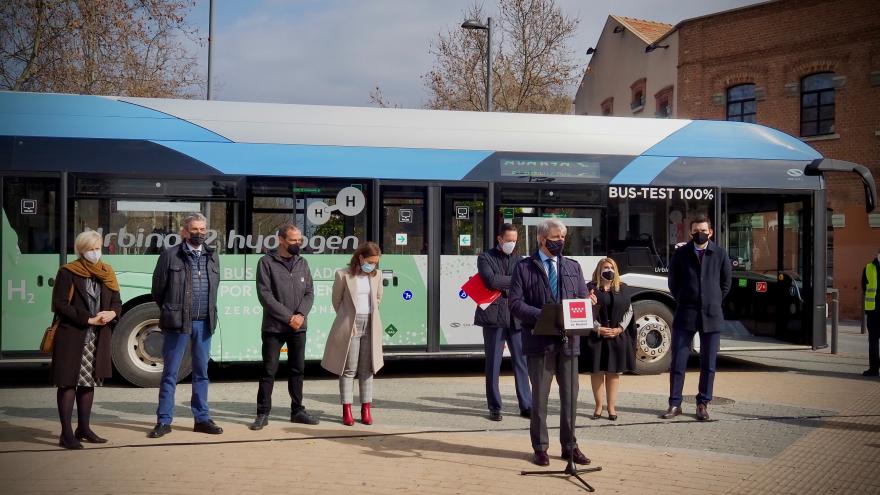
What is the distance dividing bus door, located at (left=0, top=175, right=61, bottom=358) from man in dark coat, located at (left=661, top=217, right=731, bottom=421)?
22.1 ft

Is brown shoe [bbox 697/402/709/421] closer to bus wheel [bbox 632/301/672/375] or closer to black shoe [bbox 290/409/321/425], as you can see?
bus wheel [bbox 632/301/672/375]

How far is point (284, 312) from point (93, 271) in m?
1.65

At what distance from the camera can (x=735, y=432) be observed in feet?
25.7

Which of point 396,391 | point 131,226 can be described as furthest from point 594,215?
point 131,226

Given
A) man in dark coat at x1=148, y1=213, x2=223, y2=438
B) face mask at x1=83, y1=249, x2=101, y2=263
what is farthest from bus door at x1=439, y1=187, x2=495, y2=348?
face mask at x1=83, y1=249, x2=101, y2=263

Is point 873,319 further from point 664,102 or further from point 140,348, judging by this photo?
point 664,102

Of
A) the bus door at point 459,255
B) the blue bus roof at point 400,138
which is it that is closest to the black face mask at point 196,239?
the blue bus roof at point 400,138

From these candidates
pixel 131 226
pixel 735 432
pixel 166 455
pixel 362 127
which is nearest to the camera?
pixel 166 455

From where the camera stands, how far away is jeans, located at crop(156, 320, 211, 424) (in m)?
7.37

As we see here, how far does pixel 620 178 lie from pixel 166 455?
6.76 meters

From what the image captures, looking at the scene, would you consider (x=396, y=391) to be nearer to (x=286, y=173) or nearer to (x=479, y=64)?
(x=286, y=173)

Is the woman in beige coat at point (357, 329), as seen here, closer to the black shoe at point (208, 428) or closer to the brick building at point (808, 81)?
the black shoe at point (208, 428)

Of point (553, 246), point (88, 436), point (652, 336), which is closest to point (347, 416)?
point (88, 436)

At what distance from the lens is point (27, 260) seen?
9.55 m
